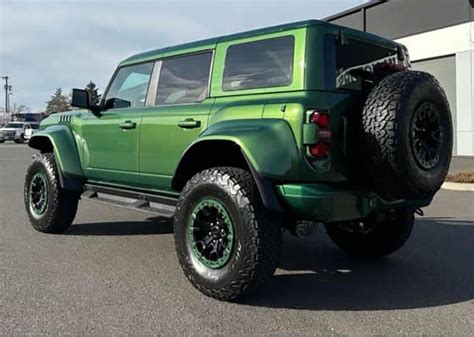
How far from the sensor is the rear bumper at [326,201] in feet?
12.1

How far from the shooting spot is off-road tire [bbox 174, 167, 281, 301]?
12.2ft

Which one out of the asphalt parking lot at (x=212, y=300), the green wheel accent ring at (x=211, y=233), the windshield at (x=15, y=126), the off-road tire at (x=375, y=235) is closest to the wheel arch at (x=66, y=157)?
the asphalt parking lot at (x=212, y=300)

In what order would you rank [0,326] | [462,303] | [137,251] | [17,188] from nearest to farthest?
[0,326], [462,303], [137,251], [17,188]

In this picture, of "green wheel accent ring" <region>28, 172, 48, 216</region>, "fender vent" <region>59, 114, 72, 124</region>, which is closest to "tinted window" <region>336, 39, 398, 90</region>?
"fender vent" <region>59, 114, 72, 124</region>

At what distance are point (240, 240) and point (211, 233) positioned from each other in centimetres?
39

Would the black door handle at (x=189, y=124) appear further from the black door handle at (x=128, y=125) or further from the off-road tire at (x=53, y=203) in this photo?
the off-road tire at (x=53, y=203)

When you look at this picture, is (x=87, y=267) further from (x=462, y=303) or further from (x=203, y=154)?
(x=462, y=303)

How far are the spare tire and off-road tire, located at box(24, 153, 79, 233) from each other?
375 centimetres

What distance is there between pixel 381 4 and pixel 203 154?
20600 mm

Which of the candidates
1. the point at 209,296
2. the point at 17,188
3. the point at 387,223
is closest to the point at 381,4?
the point at 17,188

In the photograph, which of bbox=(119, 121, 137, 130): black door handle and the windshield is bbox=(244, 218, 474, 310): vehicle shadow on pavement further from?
the windshield

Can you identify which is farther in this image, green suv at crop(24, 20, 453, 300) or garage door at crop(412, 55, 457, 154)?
garage door at crop(412, 55, 457, 154)

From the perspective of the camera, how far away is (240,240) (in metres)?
3.78

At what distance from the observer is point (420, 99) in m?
3.88
